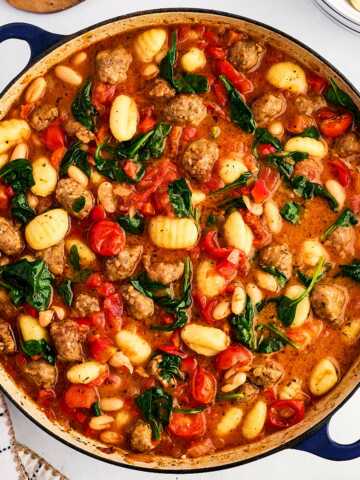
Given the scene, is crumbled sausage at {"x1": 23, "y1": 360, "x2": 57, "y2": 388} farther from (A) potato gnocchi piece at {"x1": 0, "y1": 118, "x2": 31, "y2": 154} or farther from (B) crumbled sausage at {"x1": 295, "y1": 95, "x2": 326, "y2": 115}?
(B) crumbled sausage at {"x1": 295, "y1": 95, "x2": 326, "y2": 115}

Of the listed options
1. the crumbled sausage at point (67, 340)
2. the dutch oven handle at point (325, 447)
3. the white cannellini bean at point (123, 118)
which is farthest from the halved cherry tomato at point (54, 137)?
the dutch oven handle at point (325, 447)

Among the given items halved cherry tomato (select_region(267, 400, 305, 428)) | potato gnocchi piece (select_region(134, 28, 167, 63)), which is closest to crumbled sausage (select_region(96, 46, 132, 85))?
potato gnocchi piece (select_region(134, 28, 167, 63))

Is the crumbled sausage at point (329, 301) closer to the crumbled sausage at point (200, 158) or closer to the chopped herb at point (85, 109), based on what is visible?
the crumbled sausage at point (200, 158)

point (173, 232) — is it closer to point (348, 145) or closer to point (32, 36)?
point (348, 145)

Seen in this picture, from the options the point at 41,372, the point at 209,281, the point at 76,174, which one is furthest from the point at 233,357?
the point at 76,174

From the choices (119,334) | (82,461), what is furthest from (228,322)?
(82,461)

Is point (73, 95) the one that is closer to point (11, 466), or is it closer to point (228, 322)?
point (228, 322)
